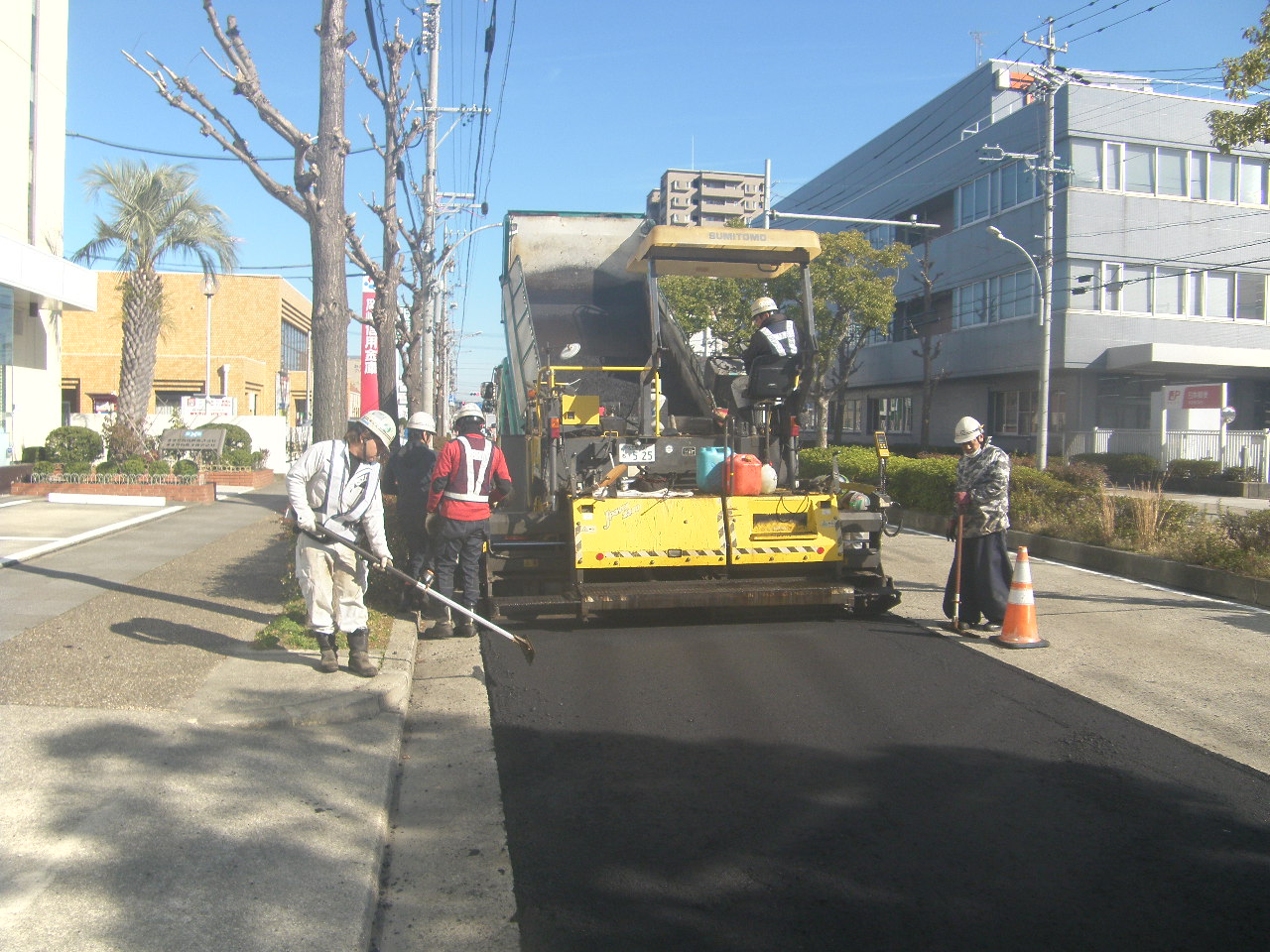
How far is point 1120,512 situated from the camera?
40.9 ft

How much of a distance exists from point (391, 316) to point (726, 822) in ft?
45.2

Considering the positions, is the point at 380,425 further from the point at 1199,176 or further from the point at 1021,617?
the point at 1199,176

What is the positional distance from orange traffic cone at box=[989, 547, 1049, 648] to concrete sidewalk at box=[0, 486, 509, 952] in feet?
13.0

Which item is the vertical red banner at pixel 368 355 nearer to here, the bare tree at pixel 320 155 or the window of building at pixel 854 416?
the bare tree at pixel 320 155

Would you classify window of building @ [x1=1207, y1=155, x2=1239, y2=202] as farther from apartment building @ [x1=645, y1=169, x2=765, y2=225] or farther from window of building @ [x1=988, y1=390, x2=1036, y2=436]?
apartment building @ [x1=645, y1=169, x2=765, y2=225]

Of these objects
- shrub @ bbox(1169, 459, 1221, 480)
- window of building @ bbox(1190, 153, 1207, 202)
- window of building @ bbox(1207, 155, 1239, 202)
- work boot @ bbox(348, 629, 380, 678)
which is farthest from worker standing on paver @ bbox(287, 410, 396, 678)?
window of building @ bbox(1207, 155, 1239, 202)

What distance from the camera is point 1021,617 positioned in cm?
763

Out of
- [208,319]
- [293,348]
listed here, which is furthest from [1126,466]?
[293,348]

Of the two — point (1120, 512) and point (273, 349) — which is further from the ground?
point (273, 349)

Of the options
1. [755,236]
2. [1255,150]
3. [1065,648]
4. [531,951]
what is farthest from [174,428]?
[1255,150]

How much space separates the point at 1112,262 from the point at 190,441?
2713 centimetres

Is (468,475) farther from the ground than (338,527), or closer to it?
farther from the ground

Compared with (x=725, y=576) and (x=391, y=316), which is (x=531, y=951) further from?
(x=391, y=316)

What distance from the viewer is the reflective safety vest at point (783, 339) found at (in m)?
8.51
